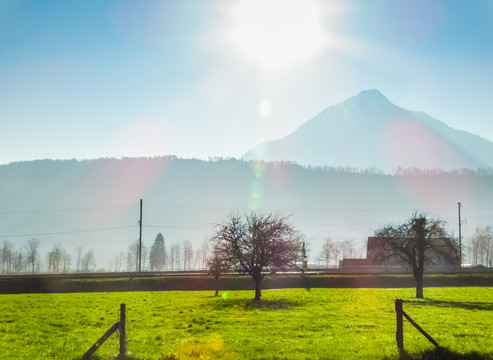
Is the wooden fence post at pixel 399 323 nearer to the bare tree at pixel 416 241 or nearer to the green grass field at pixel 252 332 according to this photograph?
the green grass field at pixel 252 332

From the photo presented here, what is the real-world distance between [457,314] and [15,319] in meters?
27.5

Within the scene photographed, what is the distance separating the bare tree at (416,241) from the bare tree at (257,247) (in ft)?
35.4

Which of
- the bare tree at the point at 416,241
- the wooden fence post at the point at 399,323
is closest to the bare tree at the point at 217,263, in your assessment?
the bare tree at the point at 416,241


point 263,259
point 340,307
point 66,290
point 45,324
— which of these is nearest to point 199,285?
point 66,290

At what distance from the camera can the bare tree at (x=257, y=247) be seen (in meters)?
43.9

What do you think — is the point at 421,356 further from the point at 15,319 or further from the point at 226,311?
the point at 15,319

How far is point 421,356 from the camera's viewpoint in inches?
728

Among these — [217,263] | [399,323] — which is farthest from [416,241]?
[399,323]

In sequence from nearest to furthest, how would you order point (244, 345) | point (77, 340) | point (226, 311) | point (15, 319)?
point (244, 345), point (77, 340), point (15, 319), point (226, 311)

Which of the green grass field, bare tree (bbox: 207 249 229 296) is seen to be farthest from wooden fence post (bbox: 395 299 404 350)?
bare tree (bbox: 207 249 229 296)

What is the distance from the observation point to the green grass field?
18953 millimetres

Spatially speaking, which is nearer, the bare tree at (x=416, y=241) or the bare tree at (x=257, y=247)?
the bare tree at (x=257, y=247)

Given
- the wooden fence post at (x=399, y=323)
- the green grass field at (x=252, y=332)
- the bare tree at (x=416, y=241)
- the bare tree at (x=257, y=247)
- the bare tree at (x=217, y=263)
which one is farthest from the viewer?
the bare tree at (x=416, y=241)

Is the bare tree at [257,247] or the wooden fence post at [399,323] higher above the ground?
the bare tree at [257,247]
